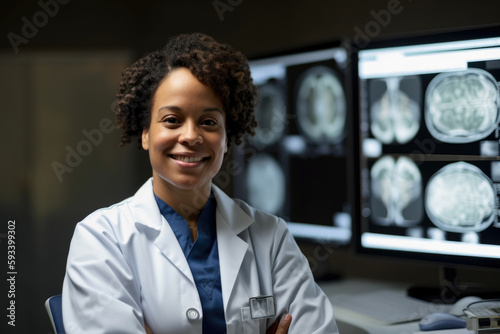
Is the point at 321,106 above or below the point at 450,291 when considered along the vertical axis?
above

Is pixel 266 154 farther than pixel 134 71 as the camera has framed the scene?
Yes

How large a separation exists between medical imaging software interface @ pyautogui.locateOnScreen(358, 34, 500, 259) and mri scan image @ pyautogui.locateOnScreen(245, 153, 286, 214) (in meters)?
0.33

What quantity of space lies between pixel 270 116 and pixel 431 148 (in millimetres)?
580

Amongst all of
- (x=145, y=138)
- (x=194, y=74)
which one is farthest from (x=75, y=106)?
(x=194, y=74)

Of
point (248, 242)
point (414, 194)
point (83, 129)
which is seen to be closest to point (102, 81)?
point (83, 129)

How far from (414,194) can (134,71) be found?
2.53 ft

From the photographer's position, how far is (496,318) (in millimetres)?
1121

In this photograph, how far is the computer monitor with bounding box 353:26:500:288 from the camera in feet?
4.33

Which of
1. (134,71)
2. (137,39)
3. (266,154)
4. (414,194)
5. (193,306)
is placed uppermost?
(137,39)

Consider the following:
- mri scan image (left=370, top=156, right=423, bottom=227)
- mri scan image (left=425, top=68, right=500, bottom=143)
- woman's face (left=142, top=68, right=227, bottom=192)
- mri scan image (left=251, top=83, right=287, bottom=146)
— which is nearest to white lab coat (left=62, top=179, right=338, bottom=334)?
woman's face (left=142, top=68, right=227, bottom=192)

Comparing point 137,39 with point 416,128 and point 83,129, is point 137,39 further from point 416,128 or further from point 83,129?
point 416,128

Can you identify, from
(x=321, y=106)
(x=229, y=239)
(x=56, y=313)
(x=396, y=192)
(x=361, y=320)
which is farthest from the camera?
(x=321, y=106)

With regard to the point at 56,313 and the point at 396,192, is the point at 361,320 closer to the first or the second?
the point at 396,192

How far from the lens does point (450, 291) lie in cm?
151
